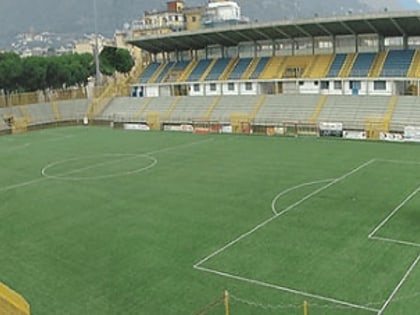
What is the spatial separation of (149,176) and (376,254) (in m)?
17.0

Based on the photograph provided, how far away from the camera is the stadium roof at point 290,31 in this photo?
161 ft

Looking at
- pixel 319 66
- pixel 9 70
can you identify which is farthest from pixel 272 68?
pixel 9 70

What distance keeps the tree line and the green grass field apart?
30.0 m

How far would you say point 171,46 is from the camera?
222 feet

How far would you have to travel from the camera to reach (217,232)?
21047 millimetres

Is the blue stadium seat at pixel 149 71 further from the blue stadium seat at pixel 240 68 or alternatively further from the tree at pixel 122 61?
the blue stadium seat at pixel 240 68

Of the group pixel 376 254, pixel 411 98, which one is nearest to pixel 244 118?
Result: pixel 411 98

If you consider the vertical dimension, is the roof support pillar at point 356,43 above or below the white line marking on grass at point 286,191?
above

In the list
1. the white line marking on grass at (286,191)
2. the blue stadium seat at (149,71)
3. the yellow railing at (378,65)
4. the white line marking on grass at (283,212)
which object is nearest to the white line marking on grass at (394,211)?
the white line marking on grass at (283,212)

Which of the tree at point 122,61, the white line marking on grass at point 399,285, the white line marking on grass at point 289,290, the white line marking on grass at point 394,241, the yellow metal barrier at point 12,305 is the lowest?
the white line marking on grass at point 289,290

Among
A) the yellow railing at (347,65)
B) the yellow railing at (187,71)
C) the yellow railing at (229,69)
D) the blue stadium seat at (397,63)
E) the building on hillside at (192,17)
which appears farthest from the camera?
the building on hillside at (192,17)

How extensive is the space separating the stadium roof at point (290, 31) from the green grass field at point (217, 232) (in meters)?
15.9

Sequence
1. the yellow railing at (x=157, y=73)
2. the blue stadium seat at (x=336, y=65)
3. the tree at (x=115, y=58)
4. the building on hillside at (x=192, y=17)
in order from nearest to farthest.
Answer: the blue stadium seat at (x=336, y=65) < the yellow railing at (x=157, y=73) < the tree at (x=115, y=58) < the building on hillside at (x=192, y=17)

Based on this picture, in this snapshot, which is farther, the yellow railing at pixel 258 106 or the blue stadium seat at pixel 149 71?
the blue stadium seat at pixel 149 71
